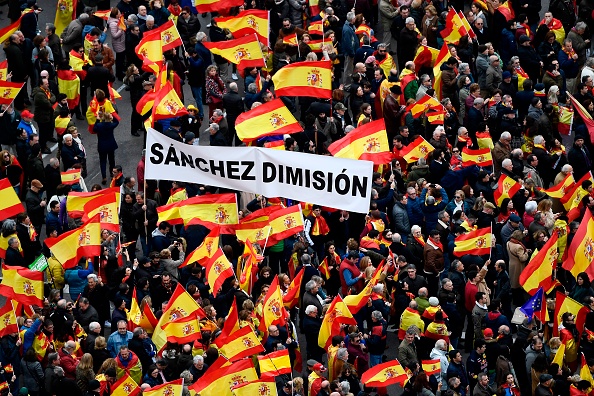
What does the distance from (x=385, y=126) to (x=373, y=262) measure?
435 centimetres

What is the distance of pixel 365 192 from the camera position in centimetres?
2794

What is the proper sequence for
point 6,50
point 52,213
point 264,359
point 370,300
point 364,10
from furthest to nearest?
point 364,10 → point 6,50 → point 52,213 → point 370,300 → point 264,359

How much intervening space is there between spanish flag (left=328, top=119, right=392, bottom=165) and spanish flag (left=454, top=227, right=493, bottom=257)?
7.48ft

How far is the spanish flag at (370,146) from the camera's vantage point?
98.9 feet

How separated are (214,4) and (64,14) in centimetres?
359

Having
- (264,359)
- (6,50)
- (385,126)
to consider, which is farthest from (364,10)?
(264,359)

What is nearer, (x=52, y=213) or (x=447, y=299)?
(x=447, y=299)

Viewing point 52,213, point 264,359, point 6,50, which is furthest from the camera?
point 6,50

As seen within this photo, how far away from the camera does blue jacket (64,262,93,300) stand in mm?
28719

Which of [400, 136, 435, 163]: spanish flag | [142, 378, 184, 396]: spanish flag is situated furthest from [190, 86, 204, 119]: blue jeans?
[142, 378, 184, 396]: spanish flag

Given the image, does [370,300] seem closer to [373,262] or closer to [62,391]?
[373,262]

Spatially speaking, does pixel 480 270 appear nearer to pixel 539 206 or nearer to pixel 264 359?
pixel 539 206

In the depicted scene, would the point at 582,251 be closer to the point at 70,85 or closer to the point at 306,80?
the point at 306,80

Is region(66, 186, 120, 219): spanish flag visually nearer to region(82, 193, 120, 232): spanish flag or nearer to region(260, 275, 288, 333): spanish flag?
region(82, 193, 120, 232): spanish flag
